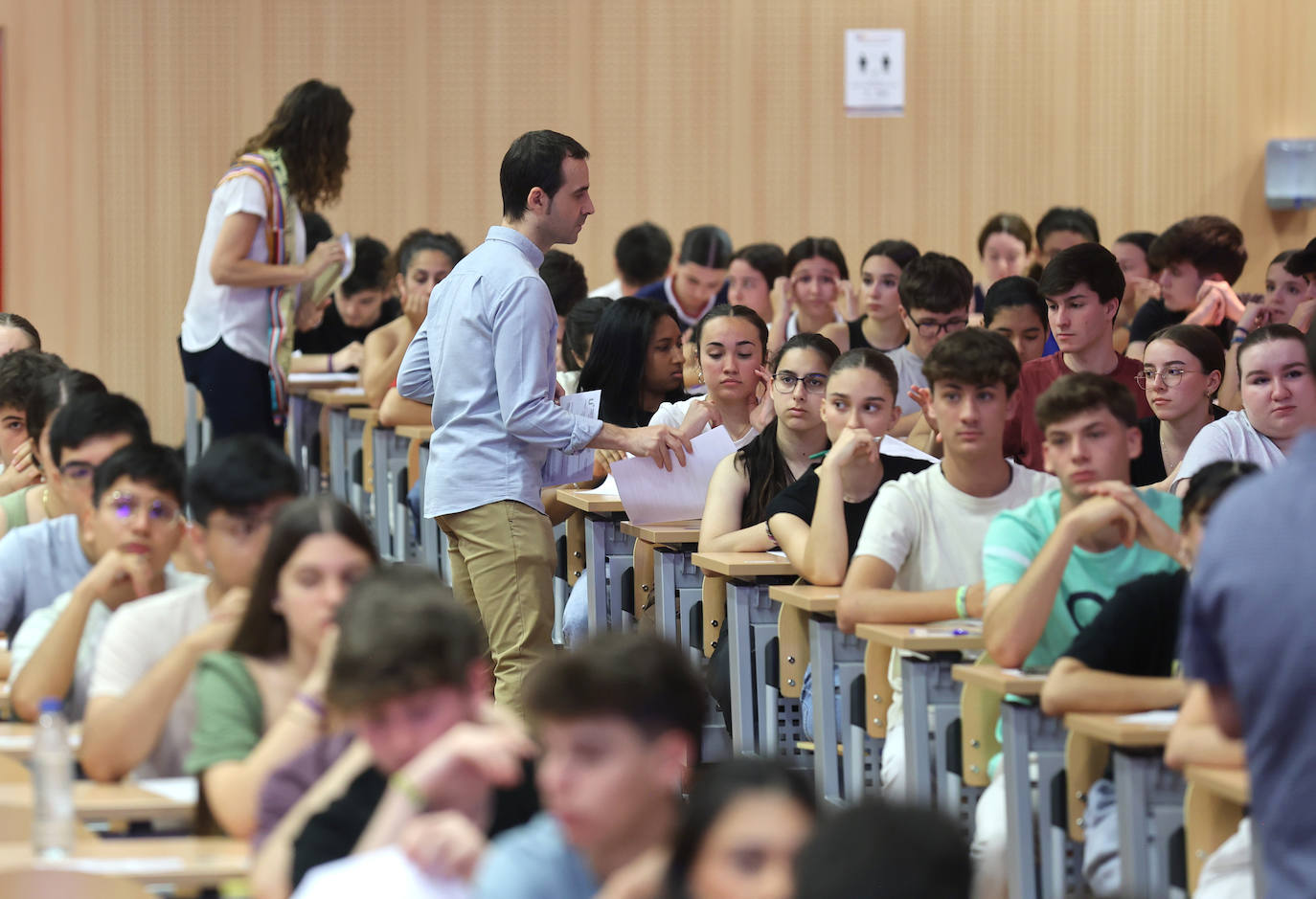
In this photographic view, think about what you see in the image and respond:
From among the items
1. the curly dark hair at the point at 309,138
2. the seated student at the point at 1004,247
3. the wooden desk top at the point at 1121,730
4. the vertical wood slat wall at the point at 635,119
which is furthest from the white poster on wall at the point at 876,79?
the wooden desk top at the point at 1121,730

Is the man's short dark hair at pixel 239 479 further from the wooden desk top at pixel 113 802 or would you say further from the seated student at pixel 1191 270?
the seated student at pixel 1191 270

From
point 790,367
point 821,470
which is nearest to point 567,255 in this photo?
point 790,367

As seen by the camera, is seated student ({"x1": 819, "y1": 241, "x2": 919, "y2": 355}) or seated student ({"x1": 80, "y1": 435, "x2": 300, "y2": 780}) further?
seated student ({"x1": 819, "y1": 241, "x2": 919, "y2": 355})

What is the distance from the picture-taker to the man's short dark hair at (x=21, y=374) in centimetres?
445

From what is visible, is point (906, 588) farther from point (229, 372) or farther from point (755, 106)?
point (755, 106)

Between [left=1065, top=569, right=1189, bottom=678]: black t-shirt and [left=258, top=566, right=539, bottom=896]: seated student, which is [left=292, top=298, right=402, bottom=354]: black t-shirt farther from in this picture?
[left=258, top=566, right=539, bottom=896]: seated student

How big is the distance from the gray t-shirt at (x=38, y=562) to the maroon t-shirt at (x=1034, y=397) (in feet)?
8.50

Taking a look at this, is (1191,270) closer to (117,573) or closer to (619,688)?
(117,573)

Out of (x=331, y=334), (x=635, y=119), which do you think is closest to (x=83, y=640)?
(x=331, y=334)

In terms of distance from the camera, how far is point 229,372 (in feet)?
18.2

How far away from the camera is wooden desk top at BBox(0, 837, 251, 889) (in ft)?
6.96

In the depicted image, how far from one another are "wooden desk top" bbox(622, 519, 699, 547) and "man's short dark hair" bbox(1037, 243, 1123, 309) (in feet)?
4.05

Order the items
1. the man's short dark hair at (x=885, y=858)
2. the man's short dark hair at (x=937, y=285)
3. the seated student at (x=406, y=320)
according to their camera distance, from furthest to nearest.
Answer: the seated student at (x=406, y=320)
the man's short dark hair at (x=937, y=285)
the man's short dark hair at (x=885, y=858)

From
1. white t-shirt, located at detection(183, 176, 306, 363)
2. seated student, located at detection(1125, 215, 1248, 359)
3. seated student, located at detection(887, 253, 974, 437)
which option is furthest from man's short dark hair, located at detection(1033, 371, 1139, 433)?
seated student, located at detection(1125, 215, 1248, 359)
